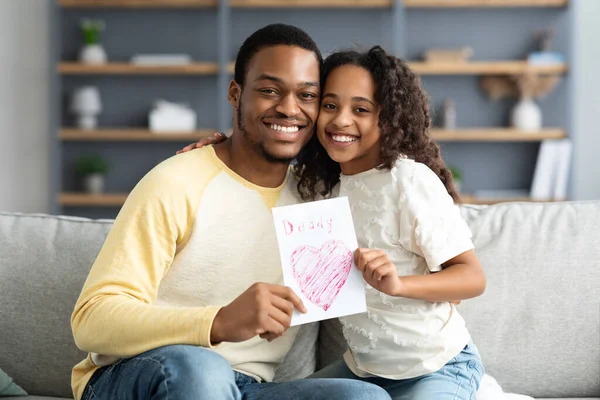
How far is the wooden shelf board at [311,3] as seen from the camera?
491cm

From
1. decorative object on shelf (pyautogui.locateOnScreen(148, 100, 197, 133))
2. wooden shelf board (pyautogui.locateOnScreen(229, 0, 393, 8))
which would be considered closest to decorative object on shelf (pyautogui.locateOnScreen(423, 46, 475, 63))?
wooden shelf board (pyautogui.locateOnScreen(229, 0, 393, 8))

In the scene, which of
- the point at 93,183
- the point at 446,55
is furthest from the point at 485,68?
the point at 93,183

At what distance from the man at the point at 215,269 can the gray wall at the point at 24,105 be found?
11.0ft

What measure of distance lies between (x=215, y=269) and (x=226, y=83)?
11.4ft

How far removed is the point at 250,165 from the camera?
175 centimetres

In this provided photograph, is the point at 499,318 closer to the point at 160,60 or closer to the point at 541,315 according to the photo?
the point at 541,315

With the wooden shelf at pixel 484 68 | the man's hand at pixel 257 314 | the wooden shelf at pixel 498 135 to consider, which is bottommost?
the man's hand at pixel 257 314

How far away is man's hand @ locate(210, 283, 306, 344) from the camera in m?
1.36

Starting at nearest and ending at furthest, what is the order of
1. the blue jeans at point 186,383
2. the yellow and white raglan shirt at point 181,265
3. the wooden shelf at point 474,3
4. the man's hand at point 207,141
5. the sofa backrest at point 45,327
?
1. the blue jeans at point 186,383
2. the yellow and white raglan shirt at point 181,265
3. the man's hand at point 207,141
4. the sofa backrest at point 45,327
5. the wooden shelf at point 474,3

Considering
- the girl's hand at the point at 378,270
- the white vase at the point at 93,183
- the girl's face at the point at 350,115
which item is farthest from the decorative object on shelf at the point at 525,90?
the girl's hand at the point at 378,270

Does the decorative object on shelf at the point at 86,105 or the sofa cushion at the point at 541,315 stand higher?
the decorative object on shelf at the point at 86,105

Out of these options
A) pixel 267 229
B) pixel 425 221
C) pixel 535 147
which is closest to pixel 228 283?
pixel 267 229

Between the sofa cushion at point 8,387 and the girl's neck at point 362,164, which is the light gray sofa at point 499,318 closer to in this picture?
the sofa cushion at point 8,387

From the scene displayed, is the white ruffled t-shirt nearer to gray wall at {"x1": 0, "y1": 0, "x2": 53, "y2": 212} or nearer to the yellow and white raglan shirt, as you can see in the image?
the yellow and white raglan shirt
